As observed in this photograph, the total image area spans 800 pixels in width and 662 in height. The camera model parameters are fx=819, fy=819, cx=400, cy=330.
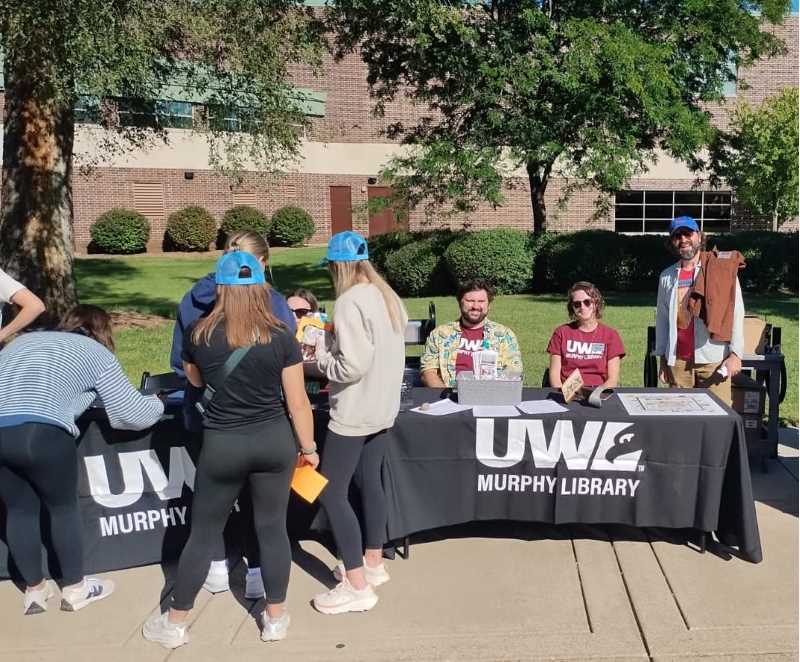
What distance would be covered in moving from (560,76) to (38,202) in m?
8.52

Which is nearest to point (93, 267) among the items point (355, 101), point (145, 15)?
point (355, 101)

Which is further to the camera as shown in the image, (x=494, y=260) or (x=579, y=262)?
(x=579, y=262)

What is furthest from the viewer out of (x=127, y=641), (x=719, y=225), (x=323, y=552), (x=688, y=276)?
(x=719, y=225)

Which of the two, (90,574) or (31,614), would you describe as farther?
(90,574)

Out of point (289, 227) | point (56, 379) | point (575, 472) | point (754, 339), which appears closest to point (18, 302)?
point (56, 379)

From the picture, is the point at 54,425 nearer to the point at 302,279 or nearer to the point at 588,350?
the point at 588,350

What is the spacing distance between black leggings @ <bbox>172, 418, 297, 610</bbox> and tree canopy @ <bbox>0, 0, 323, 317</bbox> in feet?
19.1

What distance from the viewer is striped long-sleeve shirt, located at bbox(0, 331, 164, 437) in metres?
3.75

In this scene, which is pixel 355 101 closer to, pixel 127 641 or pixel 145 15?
pixel 145 15

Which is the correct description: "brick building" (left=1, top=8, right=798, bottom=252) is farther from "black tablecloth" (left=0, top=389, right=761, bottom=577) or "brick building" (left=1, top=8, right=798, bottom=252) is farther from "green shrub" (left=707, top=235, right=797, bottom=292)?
"black tablecloth" (left=0, top=389, right=761, bottom=577)

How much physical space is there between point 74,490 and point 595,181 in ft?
43.8

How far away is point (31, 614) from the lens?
13.4ft

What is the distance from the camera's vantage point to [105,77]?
8.16 meters

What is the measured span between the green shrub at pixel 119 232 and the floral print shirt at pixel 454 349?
24756 millimetres
